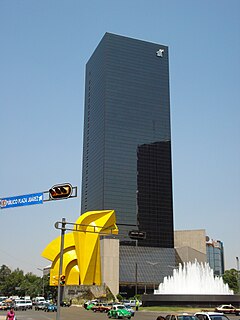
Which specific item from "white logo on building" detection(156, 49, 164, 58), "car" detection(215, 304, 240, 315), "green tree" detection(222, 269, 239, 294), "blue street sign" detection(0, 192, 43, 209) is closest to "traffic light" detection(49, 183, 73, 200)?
"blue street sign" detection(0, 192, 43, 209)

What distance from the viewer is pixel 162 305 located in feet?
189

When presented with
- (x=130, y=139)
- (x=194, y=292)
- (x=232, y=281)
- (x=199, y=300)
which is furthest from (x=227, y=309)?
(x=130, y=139)

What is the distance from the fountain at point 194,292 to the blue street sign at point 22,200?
34827 mm

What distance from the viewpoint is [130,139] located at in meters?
163

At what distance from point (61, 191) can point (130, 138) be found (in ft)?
457

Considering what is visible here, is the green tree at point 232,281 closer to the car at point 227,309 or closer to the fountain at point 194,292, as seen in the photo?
the fountain at point 194,292

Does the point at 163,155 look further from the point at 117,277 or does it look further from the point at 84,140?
the point at 117,277

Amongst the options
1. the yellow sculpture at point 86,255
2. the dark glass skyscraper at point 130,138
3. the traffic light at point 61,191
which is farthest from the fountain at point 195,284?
the dark glass skyscraper at point 130,138

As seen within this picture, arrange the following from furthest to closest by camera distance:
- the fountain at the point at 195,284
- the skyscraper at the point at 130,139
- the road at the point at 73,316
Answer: the skyscraper at the point at 130,139 → the fountain at the point at 195,284 → the road at the point at 73,316

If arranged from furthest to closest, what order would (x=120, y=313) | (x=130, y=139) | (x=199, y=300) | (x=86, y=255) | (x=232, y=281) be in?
(x=130, y=139), (x=232, y=281), (x=86, y=255), (x=199, y=300), (x=120, y=313)

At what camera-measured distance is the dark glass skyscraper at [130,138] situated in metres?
159

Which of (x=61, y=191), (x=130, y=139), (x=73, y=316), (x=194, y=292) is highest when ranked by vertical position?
(x=130, y=139)

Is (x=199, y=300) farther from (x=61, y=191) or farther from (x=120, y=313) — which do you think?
(x=61, y=191)

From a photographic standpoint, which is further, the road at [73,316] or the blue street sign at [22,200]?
the road at [73,316]
